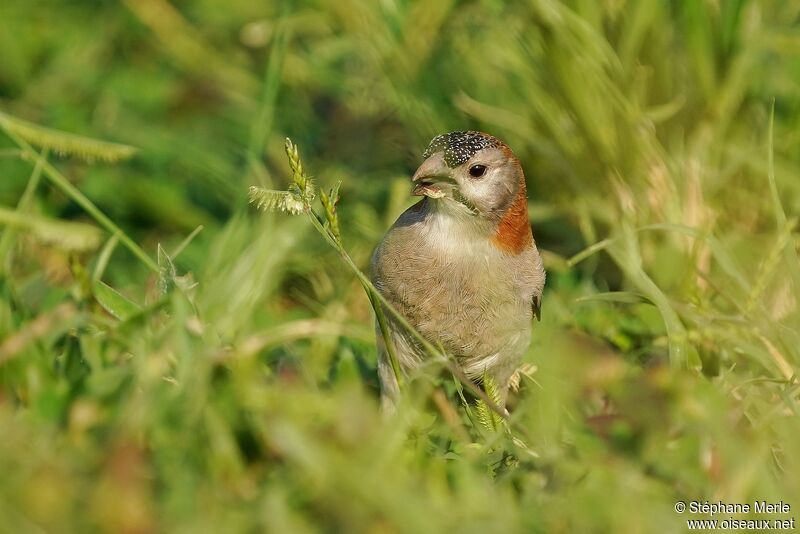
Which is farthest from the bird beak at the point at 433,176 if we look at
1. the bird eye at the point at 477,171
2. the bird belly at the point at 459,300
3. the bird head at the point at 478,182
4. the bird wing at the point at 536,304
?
the bird wing at the point at 536,304

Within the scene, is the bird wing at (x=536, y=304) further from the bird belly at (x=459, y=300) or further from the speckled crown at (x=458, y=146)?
the speckled crown at (x=458, y=146)

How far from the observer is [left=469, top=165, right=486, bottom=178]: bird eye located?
3.88 meters

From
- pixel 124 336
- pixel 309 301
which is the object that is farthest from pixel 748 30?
pixel 124 336

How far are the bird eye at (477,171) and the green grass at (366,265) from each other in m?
0.46

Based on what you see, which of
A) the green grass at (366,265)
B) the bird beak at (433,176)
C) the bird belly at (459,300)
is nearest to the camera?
the green grass at (366,265)

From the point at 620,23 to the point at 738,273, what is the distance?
1.28m

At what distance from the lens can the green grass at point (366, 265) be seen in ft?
8.90

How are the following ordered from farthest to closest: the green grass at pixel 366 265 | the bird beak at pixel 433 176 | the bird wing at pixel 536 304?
the bird wing at pixel 536 304 → the bird beak at pixel 433 176 → the green grass at pixel 366 265

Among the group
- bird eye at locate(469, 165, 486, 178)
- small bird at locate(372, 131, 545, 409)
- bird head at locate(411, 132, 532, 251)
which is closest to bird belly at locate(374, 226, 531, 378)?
small bird at locate(372, 131, 545, 409)

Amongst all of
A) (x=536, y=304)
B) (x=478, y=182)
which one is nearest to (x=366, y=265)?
(x=536, y=304)

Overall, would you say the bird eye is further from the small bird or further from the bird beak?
the bird beak

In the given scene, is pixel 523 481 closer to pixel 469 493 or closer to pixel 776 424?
pixel 469 493

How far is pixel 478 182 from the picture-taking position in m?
3.91

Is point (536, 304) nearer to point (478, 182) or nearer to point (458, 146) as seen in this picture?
point (478, 182)
